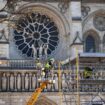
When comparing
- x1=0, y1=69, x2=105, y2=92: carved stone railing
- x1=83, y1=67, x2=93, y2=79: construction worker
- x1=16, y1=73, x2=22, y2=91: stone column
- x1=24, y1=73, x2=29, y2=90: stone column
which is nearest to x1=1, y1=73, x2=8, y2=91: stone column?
x1=0, y1=69, x2=105, y2=92: carved stone railing

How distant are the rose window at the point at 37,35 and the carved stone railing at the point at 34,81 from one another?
526 centimetres

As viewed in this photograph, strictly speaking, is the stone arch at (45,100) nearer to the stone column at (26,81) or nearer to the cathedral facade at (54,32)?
the stone column at (26,81)

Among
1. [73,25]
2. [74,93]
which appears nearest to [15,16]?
[74,93]

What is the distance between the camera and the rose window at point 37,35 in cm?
3297

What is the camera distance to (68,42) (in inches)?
1305

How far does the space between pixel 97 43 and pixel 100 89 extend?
7.68 metres

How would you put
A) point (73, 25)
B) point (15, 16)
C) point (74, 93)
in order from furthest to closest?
point (73, 25), point (74, 93), point (15, 16)

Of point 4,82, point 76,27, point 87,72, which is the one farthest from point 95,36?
point 87,72

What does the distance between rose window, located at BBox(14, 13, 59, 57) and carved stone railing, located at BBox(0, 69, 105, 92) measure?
526 cm

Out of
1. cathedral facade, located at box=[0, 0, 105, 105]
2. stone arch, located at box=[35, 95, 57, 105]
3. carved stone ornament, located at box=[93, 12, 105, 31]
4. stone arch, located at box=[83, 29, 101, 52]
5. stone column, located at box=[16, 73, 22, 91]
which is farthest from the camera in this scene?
carved stone ornament, located at box=[93, 12, 105, 31]

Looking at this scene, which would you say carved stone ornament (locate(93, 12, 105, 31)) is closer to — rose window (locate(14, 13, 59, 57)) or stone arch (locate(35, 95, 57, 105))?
rose window (locate(14, 13, 59, 57))

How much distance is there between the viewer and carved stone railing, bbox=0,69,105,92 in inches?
1048

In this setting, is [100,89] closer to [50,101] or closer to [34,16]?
[50,101]

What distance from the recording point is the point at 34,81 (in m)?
27.3
